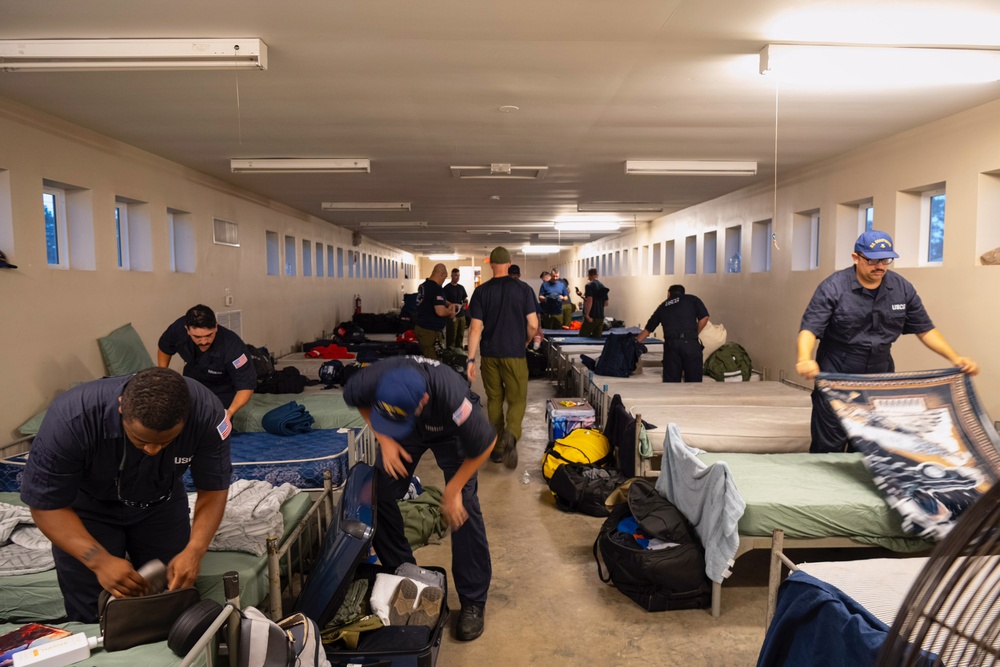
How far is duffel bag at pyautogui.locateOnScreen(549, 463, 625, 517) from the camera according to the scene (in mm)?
5348

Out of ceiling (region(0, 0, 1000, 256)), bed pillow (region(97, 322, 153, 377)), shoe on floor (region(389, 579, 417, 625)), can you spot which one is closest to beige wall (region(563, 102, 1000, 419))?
ceiling (region(0, 0, 1000, 256))

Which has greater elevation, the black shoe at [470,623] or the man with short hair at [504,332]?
the man with short hair at [504,332]

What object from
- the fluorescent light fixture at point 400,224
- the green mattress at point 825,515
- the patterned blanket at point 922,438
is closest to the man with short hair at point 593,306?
the fluorescent light fixture at point 400,224

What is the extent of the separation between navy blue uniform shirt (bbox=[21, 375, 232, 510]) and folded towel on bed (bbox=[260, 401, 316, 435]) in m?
2.89

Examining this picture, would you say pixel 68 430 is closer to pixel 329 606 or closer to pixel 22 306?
pixel 329 606

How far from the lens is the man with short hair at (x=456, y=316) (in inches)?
538

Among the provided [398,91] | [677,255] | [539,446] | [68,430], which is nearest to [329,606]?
[68,430]

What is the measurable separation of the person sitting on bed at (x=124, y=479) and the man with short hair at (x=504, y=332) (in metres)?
3.81

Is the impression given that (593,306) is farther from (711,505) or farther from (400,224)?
(711,505)

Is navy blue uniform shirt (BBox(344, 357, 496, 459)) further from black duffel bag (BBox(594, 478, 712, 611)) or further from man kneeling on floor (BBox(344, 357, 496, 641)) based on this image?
black duffel bag (BBox(594, 478, 712, 611))

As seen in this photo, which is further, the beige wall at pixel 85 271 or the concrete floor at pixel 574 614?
the beige wall at pixel 85 271

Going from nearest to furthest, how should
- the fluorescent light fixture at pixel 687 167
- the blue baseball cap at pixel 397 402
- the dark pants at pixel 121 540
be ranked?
1. the dark pants at pixel 121 540
2. the blue baseball cap at pixel 397 402
3. the fluorescent light fixture at pixel 687 167

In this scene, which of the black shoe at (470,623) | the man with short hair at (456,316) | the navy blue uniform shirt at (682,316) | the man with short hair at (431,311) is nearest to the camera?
the black shoe at (470,623)

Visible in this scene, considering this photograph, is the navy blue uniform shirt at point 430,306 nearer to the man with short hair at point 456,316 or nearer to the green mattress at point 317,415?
the man with short hair at point 456,316
